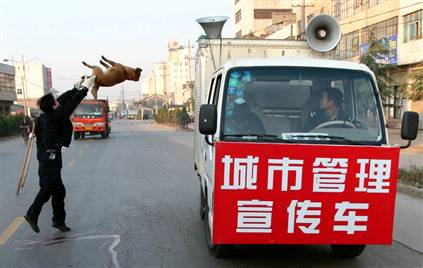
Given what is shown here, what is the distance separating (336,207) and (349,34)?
3847cm

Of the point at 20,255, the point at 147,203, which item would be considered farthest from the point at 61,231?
the point at 147,203

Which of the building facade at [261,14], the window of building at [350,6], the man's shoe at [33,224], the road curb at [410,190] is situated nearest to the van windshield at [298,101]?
the man's shoe at [33,224]

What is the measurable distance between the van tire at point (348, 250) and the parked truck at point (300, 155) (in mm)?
806

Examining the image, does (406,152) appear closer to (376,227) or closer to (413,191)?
(413,191)

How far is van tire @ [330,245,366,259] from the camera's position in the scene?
502 centimetres

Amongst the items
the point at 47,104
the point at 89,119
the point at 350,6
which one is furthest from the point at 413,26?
the point at 47,104

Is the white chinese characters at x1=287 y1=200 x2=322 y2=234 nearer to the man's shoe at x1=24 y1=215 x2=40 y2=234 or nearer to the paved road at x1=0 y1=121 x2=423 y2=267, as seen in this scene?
the paved road at x1=0 y1=121 x2=423 y2=267

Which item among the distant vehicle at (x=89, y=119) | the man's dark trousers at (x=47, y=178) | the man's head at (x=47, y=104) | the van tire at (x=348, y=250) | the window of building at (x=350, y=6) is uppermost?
the window of building at (x=350, y=6)

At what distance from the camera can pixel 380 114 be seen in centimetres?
463

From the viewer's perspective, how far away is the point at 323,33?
6641mm

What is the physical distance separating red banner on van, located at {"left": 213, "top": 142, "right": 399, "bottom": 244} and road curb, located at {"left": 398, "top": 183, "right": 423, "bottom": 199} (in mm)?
4884

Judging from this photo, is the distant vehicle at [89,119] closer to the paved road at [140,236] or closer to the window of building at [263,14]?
the paved road at [140,236]

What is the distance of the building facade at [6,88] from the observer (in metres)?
63.3

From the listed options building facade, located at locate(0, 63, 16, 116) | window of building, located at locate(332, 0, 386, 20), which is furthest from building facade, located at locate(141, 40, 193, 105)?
window of building, located at locate(332, 0, 386, 20)
